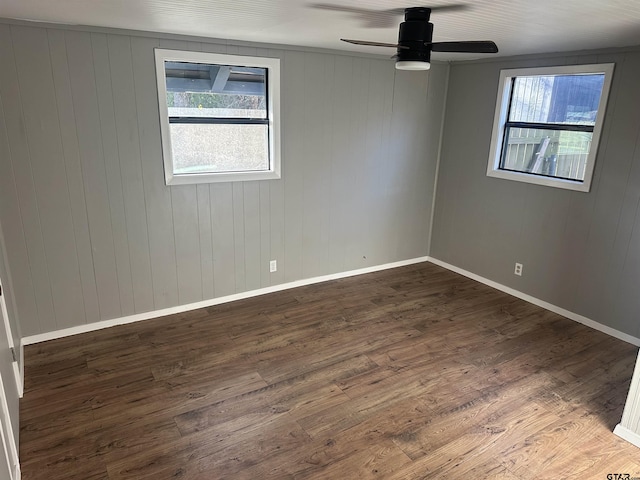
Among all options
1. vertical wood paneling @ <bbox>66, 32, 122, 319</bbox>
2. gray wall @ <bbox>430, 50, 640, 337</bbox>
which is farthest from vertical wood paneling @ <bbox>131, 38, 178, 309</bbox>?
gray wall @ <bbox>430, 50, 640, 337</bbox>

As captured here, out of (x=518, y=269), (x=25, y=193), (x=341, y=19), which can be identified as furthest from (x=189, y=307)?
(x=518, y=269)

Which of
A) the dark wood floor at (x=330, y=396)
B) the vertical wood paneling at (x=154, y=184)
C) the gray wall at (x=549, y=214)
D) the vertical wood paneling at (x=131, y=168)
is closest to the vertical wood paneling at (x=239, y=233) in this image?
the dark wood floor at (x=330, y=396)

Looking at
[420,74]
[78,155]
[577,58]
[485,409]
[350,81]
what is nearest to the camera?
[485,409]

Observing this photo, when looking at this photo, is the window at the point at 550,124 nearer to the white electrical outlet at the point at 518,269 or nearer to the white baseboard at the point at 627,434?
the white electrical outlet at the point at 518,269

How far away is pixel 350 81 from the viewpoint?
4.24m

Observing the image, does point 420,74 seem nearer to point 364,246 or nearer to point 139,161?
point 364,246

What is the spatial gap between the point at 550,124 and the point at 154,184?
354cm

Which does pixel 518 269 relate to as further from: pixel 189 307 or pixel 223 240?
pixel 189 307

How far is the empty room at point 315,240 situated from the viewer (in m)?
2.39

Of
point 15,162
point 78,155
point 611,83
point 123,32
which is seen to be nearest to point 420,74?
point 611,83

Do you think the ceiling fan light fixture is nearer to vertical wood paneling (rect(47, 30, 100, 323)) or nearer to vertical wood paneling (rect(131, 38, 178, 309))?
vertical wood paneling (rect(131, 38, 178, 309))

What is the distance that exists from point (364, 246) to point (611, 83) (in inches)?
105

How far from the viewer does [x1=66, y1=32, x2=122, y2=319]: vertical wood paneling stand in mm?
3068

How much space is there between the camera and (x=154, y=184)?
3.53 m
